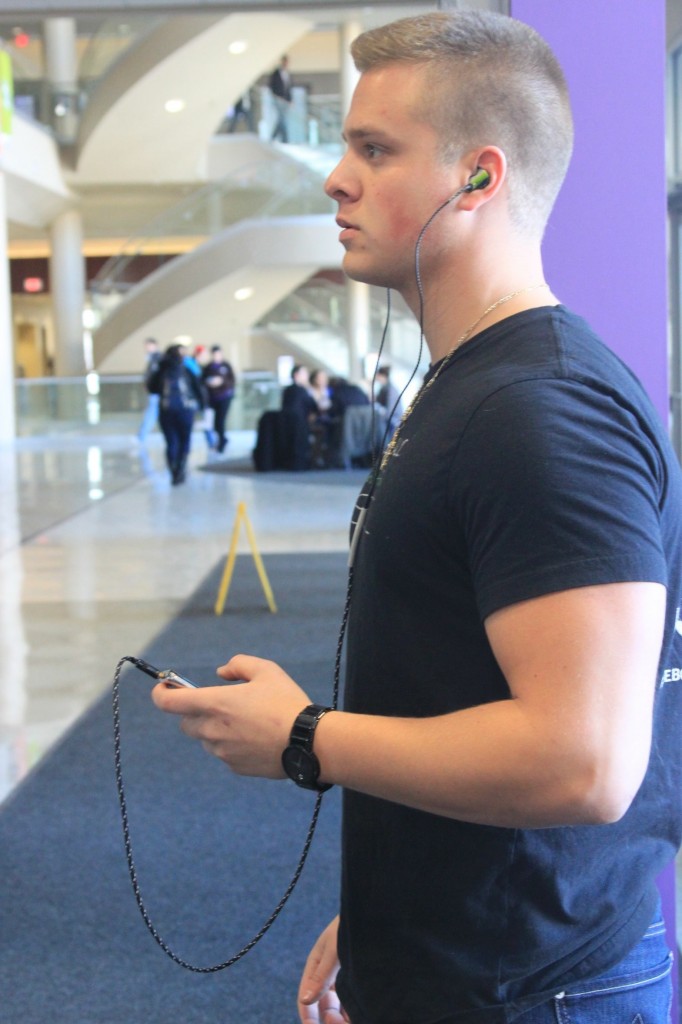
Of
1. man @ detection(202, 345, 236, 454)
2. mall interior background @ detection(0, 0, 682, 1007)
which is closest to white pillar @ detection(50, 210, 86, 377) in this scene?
mall interior background @ detection(0, 0, 682, 1007)

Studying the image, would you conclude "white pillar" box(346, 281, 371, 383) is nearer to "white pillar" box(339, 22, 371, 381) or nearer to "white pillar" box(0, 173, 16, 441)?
"white pillar" box(339, 22, 371, 381)

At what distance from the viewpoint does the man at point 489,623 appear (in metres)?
0.95

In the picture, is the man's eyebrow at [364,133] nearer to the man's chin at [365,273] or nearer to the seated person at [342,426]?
the man's chin at [365,273]

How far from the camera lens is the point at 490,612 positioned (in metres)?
0.99

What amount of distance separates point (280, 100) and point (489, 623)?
2648 cm

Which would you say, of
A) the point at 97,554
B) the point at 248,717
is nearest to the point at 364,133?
the point at 248,717

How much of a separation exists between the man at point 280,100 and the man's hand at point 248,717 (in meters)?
25.6

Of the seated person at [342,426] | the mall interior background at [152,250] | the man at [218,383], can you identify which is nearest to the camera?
the mall interior background at [152,250]

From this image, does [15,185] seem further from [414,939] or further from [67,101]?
[414,939]

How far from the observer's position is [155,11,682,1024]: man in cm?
95

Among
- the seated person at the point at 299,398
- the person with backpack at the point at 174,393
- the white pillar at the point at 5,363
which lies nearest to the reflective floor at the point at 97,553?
the person with backpack at the point at 174,393

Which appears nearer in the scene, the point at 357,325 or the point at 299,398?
the point at 299,398

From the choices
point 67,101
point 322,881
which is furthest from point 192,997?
point 67,101

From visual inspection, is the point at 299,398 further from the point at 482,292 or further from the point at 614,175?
the point at 482,292
